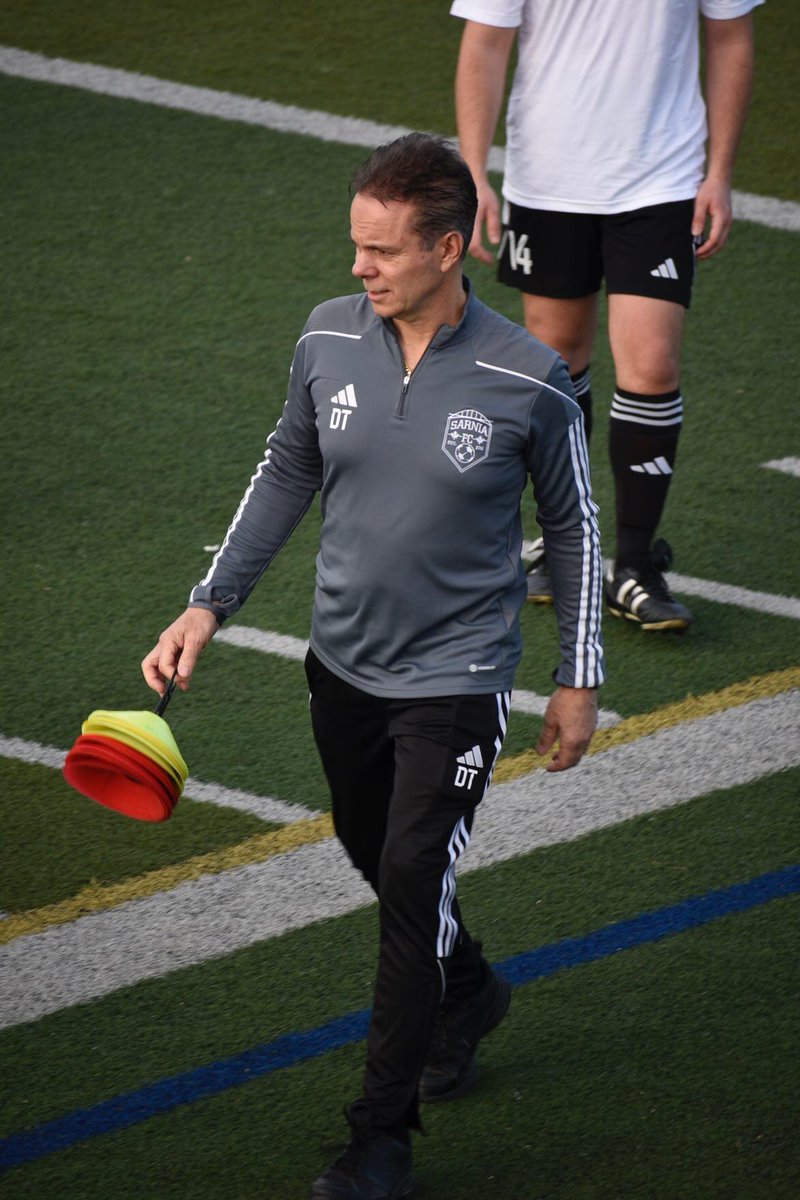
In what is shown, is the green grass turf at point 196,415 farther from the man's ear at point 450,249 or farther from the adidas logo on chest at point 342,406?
the man's ear at point 450,249

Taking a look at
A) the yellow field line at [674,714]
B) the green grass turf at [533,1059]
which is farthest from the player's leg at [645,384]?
the green grass turf at [533,1059]

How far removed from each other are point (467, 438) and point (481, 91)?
117 inches

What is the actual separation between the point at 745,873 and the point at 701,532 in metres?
2.37

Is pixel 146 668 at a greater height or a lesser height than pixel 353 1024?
greater

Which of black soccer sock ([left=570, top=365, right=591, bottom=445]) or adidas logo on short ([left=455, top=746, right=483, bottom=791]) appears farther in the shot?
black soccer sock ([left=570, top=365, right=591, bottom=445])

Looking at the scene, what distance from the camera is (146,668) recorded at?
12.1ft

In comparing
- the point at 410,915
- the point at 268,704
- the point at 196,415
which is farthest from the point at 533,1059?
the point at 196,415

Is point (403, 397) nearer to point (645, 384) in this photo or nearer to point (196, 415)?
point (645, 384)

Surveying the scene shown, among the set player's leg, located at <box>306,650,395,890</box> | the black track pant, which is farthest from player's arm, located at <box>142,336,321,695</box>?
the black track pant

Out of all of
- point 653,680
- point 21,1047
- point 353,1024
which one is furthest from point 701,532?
point 21,1047

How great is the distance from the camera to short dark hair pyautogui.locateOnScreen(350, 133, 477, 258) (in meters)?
3.52

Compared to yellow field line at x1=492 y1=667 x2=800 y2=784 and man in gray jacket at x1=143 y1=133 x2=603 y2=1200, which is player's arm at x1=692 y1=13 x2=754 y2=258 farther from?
man in gray jacket at x1=143 y1=133 x2=603 y2=1200

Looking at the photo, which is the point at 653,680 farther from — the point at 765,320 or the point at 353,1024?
the point at 765,320

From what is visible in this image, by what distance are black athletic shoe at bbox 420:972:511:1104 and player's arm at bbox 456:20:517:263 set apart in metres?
2.85
